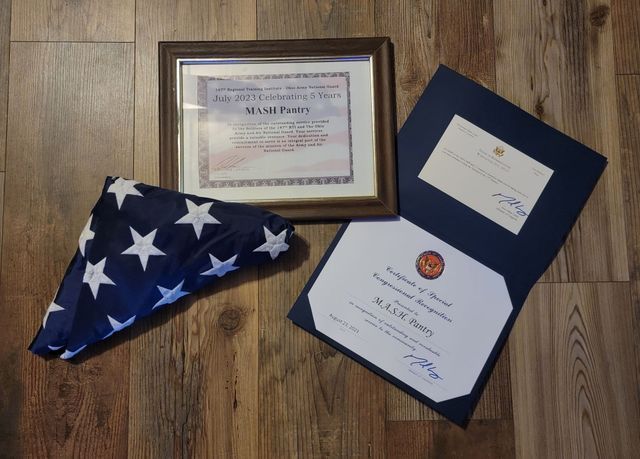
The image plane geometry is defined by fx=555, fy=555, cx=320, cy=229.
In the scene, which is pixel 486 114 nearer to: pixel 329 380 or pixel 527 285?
pixel 527 285

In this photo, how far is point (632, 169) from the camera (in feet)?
2.35

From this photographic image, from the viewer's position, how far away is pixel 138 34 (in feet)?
2.35

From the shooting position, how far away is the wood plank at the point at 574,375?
68cm

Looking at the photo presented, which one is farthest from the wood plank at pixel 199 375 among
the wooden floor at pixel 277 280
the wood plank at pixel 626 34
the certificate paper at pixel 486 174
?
the wood plank at pixel 626 34

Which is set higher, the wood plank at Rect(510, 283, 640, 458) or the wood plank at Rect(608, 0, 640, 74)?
the wood plank at Rect(608, 0, 640, 74)

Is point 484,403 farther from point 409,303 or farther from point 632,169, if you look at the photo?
point 632,169

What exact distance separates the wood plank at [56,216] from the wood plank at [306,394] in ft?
0.57

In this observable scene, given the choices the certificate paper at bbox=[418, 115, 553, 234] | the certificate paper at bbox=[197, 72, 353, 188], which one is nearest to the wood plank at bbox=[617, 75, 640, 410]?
the certificate paper at bbox=[418, 115, 553, 234]

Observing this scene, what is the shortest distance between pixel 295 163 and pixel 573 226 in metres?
0.36

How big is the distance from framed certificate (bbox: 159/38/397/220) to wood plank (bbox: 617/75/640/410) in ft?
1.00

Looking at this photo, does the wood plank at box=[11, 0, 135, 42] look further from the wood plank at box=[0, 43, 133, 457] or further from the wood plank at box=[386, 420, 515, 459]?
the wood plank at box=[386, 420, 515, 459]

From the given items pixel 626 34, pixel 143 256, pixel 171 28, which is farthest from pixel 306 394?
pixel 626 34

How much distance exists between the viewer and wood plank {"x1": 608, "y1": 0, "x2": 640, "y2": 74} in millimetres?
731
